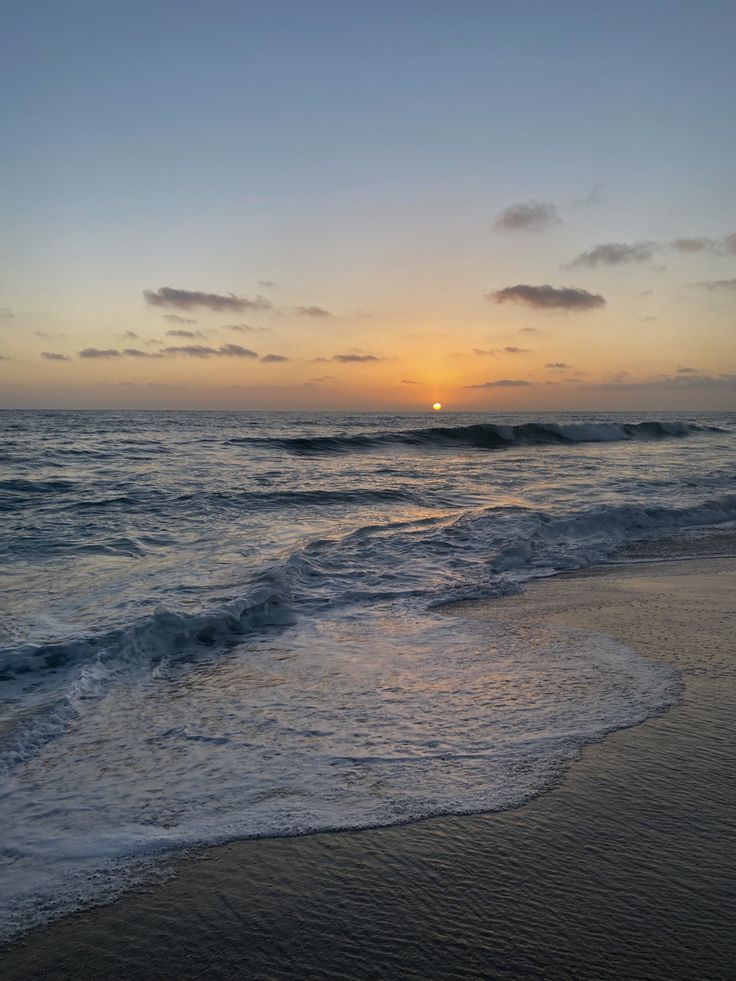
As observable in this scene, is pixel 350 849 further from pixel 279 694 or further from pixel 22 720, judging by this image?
pixel 22 720

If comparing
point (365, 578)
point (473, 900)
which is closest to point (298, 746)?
point (473, 900)

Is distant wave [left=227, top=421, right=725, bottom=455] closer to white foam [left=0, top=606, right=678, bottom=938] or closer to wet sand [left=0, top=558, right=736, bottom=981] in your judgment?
white foam [left=0, top=606, right=678, bottom=938]

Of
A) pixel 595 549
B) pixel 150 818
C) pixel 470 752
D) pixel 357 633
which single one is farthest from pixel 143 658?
pixel 595 549

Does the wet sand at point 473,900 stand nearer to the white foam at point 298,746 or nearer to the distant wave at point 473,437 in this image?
the white foam at point 298,746

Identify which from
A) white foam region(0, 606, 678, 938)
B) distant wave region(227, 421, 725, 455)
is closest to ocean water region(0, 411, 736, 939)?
white foam region(0, 606, 678, 938)

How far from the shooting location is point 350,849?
302 centimetres

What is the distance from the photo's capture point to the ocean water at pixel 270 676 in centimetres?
335

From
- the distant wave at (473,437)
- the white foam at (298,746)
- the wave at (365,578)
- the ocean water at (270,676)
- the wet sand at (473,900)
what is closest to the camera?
the wet sand at (473,900)

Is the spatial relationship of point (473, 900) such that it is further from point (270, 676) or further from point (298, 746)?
point (270, 676)

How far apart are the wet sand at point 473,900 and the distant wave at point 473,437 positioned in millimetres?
25734

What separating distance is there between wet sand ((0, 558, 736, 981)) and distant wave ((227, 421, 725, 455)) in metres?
25.7

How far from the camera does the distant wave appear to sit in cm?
3144

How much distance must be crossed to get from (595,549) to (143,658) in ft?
23.3

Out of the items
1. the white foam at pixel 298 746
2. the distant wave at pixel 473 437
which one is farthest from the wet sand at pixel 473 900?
the distant wave at pixel 473 437
